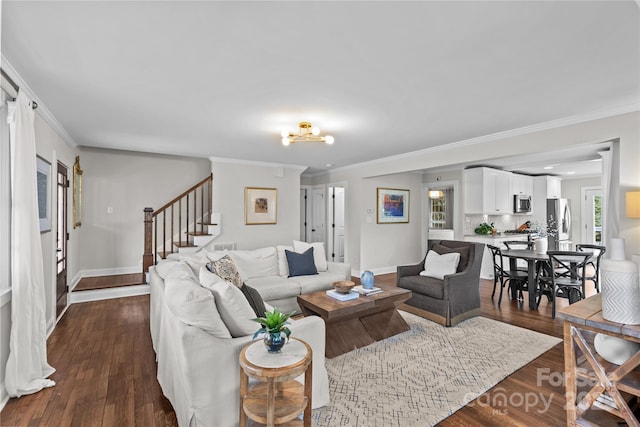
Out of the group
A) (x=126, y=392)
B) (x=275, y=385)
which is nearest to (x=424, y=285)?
(x=275, y=385)

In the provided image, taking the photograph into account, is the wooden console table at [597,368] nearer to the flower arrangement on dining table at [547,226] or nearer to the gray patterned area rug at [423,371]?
the gray patterned area rug at [423,371]

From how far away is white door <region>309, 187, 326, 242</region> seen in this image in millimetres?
8242

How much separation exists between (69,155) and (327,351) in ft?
15.3

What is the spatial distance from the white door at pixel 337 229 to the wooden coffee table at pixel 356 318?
447 cm

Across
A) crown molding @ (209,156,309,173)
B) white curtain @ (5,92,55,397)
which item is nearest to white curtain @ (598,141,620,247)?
crown molding @ (209,156,309,173)

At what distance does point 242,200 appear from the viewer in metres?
6.20

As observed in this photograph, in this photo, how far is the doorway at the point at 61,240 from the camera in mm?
4035

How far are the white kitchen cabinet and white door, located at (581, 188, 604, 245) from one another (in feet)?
8.61

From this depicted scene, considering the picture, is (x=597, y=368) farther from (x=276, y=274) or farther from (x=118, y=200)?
(x=118, y=200)

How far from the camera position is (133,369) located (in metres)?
2.71

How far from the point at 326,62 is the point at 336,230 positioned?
20.1 feet

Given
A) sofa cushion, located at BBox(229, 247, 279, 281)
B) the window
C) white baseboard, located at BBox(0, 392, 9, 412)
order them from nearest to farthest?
1. white baseboard, located at BBox(0, 392, 9, 412)
2. sofa cushion, located at BBox(229, 247, 279, 281)
3. the window

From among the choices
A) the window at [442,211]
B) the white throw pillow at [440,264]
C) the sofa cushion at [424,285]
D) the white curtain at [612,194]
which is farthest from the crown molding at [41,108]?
the window at [442,211]

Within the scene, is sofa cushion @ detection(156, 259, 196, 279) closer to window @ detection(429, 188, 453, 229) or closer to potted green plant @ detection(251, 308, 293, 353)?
potted green plant @ detection(251, 308, 293, 353)
